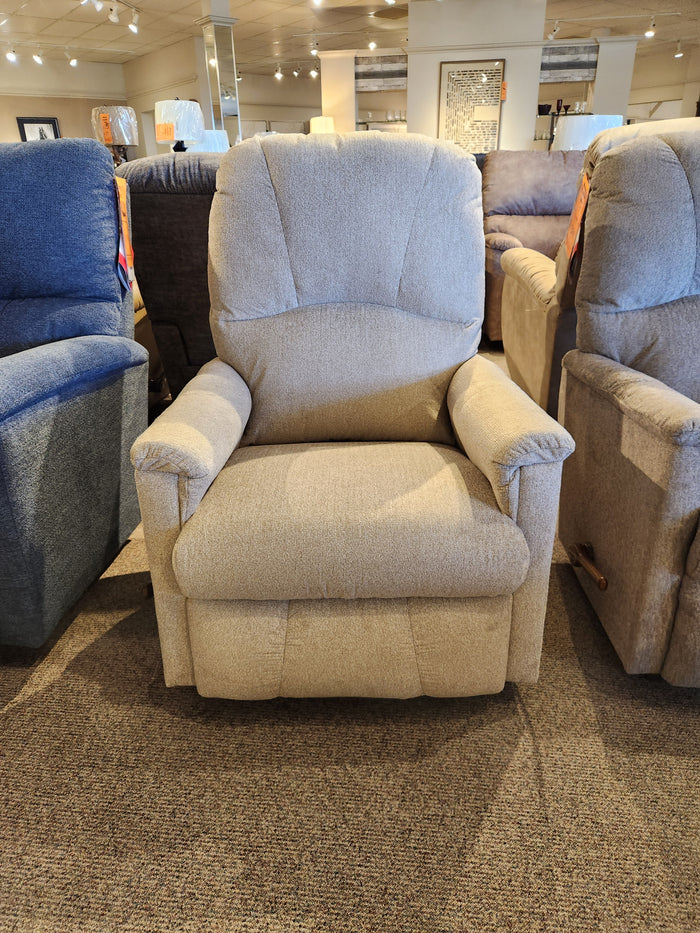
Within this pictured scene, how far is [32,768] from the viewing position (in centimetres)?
120

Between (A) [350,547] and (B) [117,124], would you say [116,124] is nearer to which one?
(B) [117,124]

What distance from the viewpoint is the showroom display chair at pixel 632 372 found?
4.18 feet

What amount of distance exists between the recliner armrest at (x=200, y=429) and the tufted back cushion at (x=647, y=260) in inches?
35.1

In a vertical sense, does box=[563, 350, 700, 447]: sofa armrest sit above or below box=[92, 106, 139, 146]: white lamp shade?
below

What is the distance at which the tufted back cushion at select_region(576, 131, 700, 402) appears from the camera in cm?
150

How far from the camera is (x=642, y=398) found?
4.17ft

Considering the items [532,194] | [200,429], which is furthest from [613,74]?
[200,429]

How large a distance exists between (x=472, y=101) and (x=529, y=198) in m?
4.53

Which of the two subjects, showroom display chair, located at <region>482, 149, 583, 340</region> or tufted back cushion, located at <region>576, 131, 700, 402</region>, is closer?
tufted back cushion, located at <region>576, 131, 700, 402</region>

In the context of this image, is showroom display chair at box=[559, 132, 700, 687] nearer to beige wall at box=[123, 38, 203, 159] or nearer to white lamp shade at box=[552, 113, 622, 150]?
white lamp shade at box=[552, 113, 622, 150]

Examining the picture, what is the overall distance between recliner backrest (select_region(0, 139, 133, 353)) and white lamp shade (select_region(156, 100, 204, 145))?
91.9 inches

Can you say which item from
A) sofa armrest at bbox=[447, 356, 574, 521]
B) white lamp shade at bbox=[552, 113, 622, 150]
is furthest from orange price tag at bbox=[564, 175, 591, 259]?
white lamp shade at bbox=[552, 113, 622, 150]

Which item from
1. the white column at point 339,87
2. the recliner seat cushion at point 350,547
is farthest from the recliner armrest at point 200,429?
the white column at point 339,87

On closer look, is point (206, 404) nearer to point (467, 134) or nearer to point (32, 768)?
point (32, 768)
